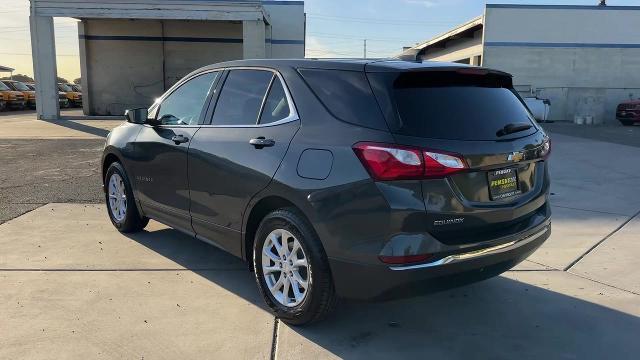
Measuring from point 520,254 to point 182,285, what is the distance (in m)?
2.59

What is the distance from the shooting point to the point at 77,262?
473 cm

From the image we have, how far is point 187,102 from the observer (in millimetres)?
4750

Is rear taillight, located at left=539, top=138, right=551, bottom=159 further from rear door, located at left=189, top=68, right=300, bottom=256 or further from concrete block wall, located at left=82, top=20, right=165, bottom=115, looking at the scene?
concrete block wall, located at left=82, top=20, right=165, bottom=115

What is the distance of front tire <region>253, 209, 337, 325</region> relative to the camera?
10.8ft

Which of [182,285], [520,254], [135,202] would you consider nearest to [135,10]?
[135,202]

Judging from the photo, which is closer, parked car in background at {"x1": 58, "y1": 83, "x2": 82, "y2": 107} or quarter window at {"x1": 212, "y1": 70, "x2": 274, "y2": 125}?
quarter window at {"x1": 212, "y1": 70, "x2": 274, "y2": 125}

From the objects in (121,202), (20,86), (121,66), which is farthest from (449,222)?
(20,86)

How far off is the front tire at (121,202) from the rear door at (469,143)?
327 cm

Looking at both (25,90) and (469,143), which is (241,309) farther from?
(25,90)

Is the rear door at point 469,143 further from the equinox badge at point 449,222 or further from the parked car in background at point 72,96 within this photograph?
the parked car in background at point 72,96

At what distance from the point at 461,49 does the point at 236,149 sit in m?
32.6

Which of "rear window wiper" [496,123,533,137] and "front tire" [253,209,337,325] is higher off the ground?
"rear window wiper" [496,123,533,137]

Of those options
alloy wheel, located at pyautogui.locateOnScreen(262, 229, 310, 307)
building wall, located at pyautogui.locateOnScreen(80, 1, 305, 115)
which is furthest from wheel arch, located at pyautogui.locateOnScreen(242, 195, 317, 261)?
building wall, located at pyautogui.locateOnScreen(80, 1, 305, 115)

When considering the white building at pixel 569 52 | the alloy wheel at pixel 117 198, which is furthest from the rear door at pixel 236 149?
the white building at pixel 569 52
